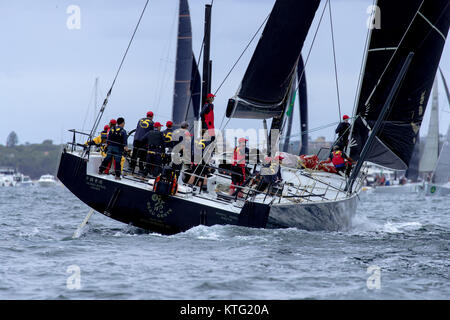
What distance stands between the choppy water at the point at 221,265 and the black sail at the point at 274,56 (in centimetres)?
340

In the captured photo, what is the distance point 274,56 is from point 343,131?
3471mm

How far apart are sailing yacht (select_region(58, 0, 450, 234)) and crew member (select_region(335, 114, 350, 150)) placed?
29 cm

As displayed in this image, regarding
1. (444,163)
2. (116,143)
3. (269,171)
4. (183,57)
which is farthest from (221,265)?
(444,163)

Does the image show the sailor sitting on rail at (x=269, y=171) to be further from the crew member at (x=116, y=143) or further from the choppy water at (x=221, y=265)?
the crew member at (x=116, y=143)

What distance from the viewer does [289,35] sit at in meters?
15.6

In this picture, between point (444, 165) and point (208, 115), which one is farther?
point (444, 165)

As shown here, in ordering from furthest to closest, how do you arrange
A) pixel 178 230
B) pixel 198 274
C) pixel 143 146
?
pixel 143 146
pixel 178 230
pixel 198 274

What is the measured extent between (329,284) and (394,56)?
9.54 m

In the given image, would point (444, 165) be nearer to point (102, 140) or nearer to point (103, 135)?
point (103, 135)

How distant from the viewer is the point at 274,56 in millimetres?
15609

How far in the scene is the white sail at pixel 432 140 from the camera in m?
54.3

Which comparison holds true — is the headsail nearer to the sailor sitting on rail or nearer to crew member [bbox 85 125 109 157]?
crew member [bbox 85 125 109 157]
